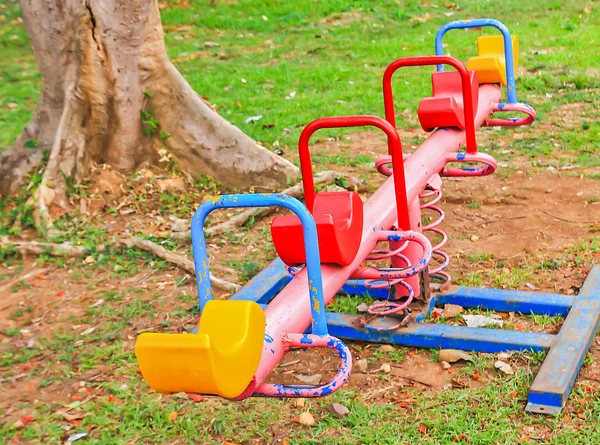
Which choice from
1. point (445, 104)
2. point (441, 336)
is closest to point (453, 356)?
point (441, 336)

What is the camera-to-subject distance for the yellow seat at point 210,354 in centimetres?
214

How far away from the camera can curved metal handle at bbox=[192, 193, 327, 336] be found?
2502 millimetres

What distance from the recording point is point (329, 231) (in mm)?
2818

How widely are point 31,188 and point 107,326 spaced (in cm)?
158

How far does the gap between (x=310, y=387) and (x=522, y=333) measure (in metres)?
1.31

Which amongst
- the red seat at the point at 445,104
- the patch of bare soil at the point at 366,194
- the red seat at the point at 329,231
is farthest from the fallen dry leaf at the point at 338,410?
the red seat at the point at 445,104

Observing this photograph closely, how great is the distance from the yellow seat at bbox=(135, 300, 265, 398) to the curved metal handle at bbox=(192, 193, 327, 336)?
315 millimetres

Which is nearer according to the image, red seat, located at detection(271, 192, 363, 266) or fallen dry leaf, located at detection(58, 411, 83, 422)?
red seat, located at detection(271, 192, 363, 266)

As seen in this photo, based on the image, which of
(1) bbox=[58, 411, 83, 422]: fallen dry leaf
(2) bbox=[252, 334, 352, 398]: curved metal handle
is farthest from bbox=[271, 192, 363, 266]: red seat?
(1) bbox=[58, 411, 83, 422]: fallen dry leaf

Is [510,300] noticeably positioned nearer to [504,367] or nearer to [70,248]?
[504,367]

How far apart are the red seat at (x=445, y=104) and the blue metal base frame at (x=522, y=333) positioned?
32.0 inches

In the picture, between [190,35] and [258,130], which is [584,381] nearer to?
[258,130]

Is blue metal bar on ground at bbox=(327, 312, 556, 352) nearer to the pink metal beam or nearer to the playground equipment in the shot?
the playground equipment

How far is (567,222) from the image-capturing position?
471cm
